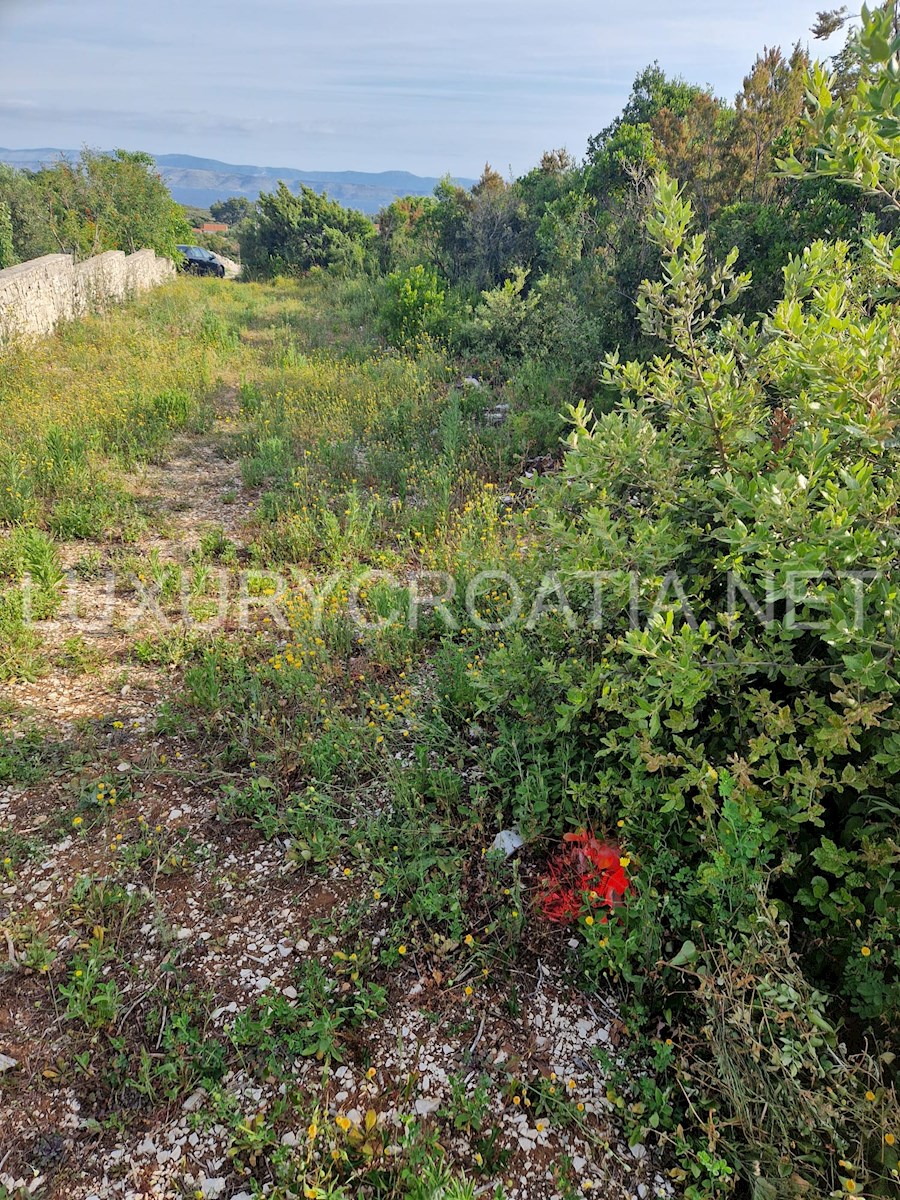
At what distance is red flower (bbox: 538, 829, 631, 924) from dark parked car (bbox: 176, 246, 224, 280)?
75.9 ft

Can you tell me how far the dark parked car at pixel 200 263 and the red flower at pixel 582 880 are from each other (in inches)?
911

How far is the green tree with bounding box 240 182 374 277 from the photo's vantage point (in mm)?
23266

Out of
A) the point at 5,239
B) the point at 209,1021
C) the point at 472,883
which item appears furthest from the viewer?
the point at 5,239

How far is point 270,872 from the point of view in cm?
285

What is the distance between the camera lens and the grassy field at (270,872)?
77.4 inches

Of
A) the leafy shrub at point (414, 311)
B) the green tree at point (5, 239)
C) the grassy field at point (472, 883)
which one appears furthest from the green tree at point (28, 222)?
the grassy field at point (472, 883)

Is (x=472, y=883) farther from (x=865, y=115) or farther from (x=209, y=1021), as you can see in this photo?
(x=865, y=115)

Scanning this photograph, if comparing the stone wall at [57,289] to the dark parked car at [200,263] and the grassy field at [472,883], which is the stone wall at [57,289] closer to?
the grassy field at [472,883]

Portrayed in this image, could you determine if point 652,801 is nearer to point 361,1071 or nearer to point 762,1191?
point 762,1191

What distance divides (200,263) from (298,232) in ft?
13.0

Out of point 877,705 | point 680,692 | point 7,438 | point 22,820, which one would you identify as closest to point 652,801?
point 680,692

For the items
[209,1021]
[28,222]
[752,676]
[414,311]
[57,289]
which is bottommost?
[209,1021]

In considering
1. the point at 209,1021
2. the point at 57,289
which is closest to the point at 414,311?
the point at 57,289

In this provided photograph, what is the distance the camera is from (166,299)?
1330 centimetres
